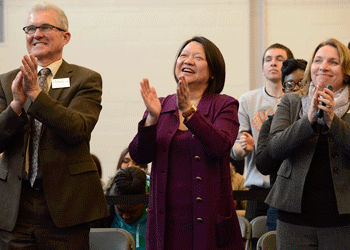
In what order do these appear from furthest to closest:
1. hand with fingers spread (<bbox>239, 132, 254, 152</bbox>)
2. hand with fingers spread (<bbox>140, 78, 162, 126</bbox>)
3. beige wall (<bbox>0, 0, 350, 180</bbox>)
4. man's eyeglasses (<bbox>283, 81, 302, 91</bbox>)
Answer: beige wall (<bbox>0, 0, 350, 180</bbox>) → man's eyeglasses (<bbox>283, 81, 302, 91</bbox>) → hand with fingers spread (<bbox>239, 132, 254, 152</bbox>) → hand with fingers spread (<bbox>140, 78, 162, 126</bbox>)

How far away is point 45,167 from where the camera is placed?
1744 mm

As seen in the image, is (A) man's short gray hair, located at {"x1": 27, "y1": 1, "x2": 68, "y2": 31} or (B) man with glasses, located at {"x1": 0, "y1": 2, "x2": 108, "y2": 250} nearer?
(B) man with glasses, located at {"x1": 0, "y1": 2, "x2": 108, "y2": 250}

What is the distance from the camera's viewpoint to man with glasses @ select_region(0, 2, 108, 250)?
1.72 metres

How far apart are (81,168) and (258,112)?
1.77 m

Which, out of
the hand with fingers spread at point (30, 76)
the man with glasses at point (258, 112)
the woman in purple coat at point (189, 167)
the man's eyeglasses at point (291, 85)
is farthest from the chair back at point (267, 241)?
the hand with fingers spread at point (30, 76)

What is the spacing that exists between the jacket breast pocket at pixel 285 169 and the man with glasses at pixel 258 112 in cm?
93

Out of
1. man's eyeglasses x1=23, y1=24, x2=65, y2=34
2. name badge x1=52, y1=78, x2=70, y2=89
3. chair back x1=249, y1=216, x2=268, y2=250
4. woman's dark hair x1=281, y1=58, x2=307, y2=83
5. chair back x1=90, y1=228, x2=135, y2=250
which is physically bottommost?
chair back x1=249, y1=216, x2=268, y2=250

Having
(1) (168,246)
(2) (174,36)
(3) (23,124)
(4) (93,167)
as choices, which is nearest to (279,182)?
(1) (168,246)

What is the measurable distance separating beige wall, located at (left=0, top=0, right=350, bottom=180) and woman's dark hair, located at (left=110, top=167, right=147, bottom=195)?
93.0 inches

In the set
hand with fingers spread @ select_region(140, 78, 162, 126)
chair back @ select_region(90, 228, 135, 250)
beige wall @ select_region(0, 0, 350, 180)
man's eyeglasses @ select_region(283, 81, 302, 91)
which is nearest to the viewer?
hand with fingers spread @ select_region(140, 78, 162, 126)

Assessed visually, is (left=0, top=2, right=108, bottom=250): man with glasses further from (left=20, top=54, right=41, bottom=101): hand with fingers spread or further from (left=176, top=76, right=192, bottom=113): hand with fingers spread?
(left=176, top=76, right=192, bottom=113): hand with fingers spread

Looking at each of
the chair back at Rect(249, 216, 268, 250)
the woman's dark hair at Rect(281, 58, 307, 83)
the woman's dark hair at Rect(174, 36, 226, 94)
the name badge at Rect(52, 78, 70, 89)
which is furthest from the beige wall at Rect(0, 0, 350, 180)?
the name badge at Rect(52, 78, 70, 89)

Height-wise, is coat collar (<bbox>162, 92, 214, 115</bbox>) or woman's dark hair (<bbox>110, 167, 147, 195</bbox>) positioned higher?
coat collar (<bbox>162, 92, 214, 115</bbox>)

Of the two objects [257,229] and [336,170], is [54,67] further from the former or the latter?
[257,229]
